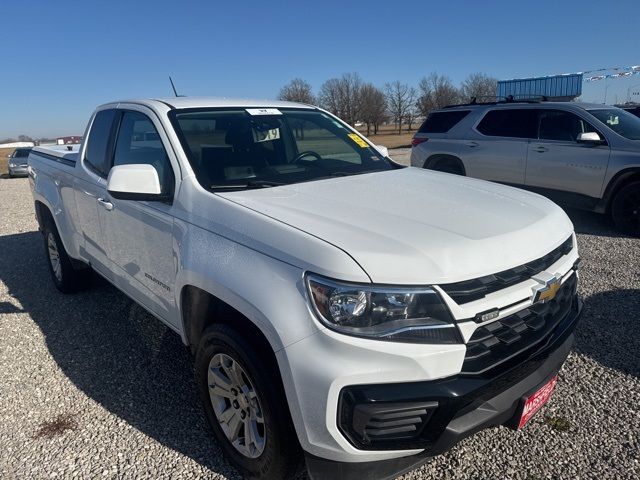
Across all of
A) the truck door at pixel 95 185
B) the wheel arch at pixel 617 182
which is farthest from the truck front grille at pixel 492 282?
the wheel arch at pixel 617 182

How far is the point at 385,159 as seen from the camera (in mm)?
3625

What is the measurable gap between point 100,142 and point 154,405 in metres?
2.12

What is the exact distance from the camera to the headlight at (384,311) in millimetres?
1754

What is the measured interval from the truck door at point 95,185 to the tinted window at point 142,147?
183mm

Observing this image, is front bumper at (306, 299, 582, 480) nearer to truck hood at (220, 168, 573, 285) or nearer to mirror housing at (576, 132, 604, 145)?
truck hood at (220, 168, 573, 285)

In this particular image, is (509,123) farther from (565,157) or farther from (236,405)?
(236,405)

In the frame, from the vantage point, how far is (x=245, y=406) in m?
2.26

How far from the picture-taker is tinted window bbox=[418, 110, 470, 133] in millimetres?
8586

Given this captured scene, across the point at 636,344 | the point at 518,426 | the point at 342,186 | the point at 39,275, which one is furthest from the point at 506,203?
the point at 39,275

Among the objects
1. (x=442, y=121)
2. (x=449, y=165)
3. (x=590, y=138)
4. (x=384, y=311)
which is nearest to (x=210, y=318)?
(x=384, y=311)

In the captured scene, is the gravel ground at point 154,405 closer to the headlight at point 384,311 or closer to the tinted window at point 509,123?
the headlight at point 384,311

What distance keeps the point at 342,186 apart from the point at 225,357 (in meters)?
1.13

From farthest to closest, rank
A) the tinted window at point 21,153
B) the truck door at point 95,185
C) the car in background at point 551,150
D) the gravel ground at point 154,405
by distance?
the tinted window at point 21,153 → the car in background at point 551,150 → the truck door at point 95,185 → the gravel ground at point 154,405

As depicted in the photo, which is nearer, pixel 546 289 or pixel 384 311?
pixel 384 311
